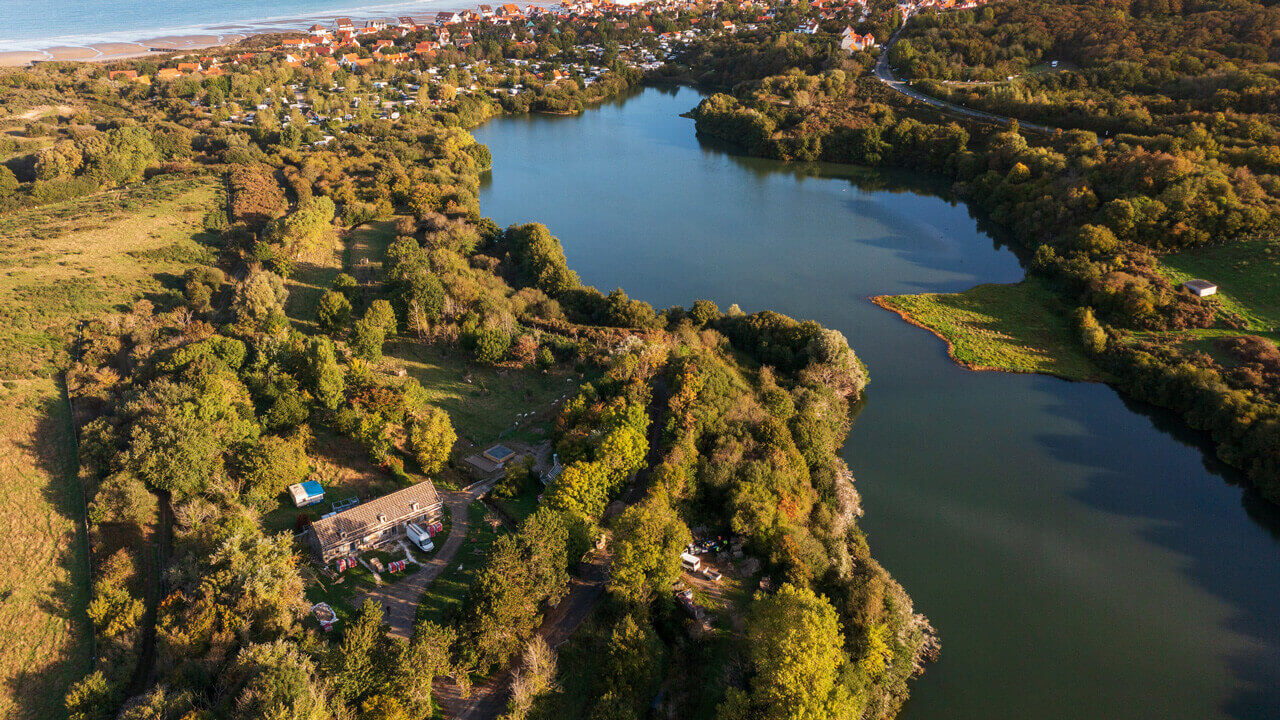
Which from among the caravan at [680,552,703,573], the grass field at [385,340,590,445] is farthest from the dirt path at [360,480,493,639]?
the caravan at [680,552,703,573]

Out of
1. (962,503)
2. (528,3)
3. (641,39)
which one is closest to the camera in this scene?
(962,503)

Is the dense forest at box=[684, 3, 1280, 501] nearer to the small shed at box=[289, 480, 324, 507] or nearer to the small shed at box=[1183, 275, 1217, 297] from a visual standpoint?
the small shed at box=[1183, 275, 1217, 297]

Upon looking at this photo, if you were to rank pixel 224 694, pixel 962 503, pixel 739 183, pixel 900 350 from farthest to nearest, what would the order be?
pixel 739 183, pixel 900 350, pixel 962 503, pixel 224 694

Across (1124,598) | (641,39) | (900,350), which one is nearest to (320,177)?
(900,350)

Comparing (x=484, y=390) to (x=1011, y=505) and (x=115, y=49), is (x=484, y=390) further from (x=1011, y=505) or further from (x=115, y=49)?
(x=115, y=49)

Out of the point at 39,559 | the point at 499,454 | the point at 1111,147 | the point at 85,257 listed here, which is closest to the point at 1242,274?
the point at 1111,147

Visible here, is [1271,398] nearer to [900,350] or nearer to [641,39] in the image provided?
[900,350]

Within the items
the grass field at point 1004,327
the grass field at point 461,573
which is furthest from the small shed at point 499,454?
the grass field at point 1004,327

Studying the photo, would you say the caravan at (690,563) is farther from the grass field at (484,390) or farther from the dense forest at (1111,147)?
the dense forest at (1111,147)
